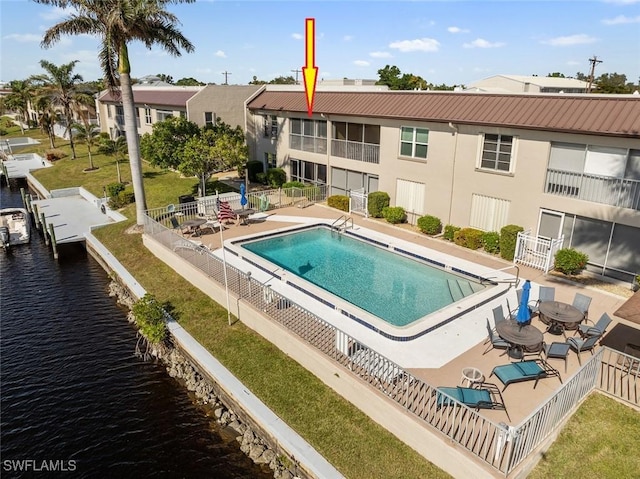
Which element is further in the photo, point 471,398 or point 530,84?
point 530,84

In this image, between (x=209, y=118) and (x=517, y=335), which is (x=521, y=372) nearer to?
(x=517, y=335)

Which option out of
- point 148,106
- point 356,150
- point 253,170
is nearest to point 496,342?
point 356,150

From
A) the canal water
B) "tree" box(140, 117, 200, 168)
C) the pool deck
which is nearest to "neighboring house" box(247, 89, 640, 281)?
the pool deck

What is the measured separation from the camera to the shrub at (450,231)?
22344mm

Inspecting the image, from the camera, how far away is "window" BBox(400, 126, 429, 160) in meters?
23.9

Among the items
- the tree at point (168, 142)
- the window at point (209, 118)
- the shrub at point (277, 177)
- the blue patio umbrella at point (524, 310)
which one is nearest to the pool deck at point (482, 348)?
the blue patio umbrella at point (524, 310)

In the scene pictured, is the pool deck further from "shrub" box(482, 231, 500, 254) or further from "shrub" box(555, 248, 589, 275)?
"shrub" box(555, 248, 589, 275)

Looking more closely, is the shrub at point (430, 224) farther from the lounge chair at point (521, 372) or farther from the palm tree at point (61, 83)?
the palm tree at point (61, 83)

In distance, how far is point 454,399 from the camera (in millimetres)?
9344

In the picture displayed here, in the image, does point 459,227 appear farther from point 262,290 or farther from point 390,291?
point 262,290

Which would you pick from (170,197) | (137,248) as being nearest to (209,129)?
(170,197)

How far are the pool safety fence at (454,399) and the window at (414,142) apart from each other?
13.3m

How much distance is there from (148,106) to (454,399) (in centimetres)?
4407

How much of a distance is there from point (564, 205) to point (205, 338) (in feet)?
51.0
